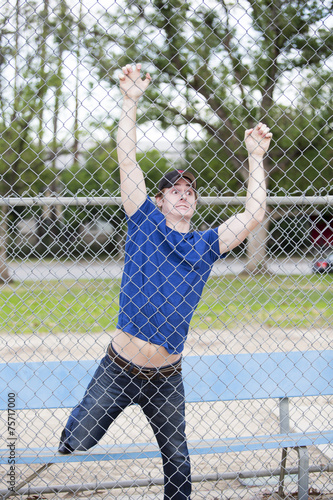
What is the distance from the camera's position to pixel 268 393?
310cm

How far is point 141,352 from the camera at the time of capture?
2.20 metres

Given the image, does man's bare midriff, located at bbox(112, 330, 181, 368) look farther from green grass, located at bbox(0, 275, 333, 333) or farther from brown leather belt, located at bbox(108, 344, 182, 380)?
green grass, located at bbox(0, 275, 333, 333)

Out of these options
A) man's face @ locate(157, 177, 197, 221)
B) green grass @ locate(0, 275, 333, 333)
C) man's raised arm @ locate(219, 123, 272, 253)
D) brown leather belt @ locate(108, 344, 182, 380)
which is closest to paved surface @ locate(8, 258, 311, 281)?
green grass @ locate(0, 275, 333, 333)

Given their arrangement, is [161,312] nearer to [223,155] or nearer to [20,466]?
[20,466]

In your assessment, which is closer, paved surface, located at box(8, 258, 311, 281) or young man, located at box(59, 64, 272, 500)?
young man, located at box(59, 64, 272, 500)

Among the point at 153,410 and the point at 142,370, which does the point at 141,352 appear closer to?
the point at 142,370

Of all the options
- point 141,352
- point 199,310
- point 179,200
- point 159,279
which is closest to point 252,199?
point 179,200

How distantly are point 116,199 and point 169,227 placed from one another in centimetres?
59

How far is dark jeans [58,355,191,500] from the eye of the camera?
7.28 ft

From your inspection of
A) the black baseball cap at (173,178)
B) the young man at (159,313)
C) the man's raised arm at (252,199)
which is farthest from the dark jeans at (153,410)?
the black baseball cap at (173,178)

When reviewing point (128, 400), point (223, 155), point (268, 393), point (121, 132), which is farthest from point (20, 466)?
point (223, 155)

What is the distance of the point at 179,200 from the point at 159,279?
408mm

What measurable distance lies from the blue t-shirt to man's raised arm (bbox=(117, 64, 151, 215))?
0.22 feet

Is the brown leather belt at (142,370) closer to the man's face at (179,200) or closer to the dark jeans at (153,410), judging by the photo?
the dark jeans at (153,410)
